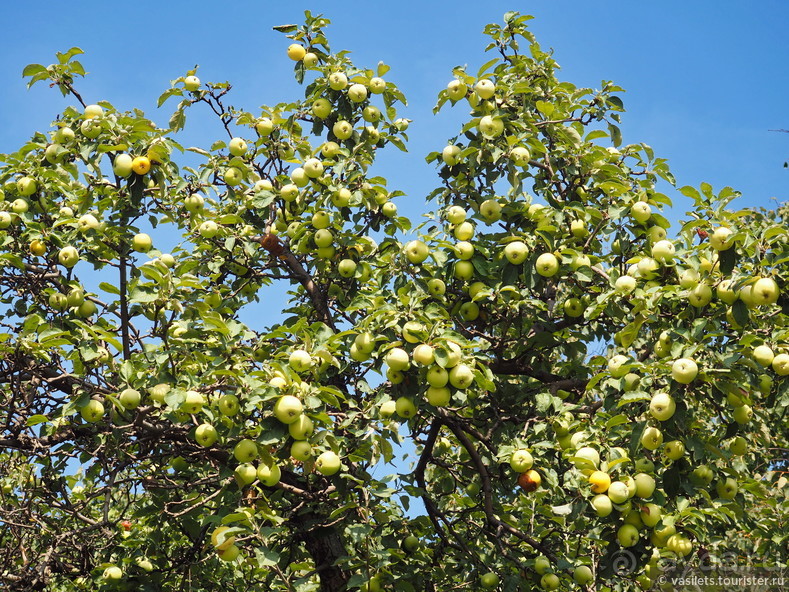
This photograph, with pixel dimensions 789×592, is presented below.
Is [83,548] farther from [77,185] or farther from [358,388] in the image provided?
[77,185]

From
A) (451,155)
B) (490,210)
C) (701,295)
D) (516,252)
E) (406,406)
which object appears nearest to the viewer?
(701,295)

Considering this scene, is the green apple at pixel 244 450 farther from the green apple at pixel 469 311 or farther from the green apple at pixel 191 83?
the green apple at pixel 191 83

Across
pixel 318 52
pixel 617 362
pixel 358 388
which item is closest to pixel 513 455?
pixel 617 362

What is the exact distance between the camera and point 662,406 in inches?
156

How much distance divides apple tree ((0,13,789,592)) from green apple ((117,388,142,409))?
17 millimetres

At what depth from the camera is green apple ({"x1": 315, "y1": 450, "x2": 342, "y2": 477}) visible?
14.3 feet

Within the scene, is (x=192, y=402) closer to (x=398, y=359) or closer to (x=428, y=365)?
(x=398, y=359)

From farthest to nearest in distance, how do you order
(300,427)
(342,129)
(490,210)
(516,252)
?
1. (342,129)
2. (490,210)
3. (516,252)
4. (300,427)

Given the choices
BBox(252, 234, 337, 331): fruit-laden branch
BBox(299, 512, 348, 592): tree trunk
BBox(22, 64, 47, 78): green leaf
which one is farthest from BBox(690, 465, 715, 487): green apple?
BBox(22, 64, 47, 78): green leaf

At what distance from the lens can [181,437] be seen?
4.95m

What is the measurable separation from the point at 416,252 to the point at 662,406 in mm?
1918

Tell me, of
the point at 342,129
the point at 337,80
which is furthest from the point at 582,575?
the point at 337,80

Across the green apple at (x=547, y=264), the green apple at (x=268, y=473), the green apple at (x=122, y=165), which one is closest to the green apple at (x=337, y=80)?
the green apple at (x=122, y=165)

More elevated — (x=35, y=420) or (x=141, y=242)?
(x=141, y=242)
